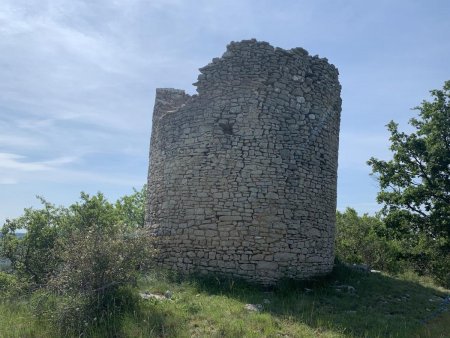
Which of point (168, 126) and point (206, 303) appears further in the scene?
point (168, 126)

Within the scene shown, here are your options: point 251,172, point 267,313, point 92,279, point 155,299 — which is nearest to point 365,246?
point 251,172

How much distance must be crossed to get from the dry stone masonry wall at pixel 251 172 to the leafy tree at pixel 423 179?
672cm

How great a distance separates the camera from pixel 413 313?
→ 873 cm

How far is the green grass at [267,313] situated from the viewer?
662 centimetres

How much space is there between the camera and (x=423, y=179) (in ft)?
55.2

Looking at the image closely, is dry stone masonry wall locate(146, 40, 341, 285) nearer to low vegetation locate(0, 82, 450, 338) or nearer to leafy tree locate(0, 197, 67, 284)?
low vegetation locate(0, 82, 450, 338)

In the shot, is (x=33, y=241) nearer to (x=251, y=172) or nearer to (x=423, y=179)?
(x=251, y=172)

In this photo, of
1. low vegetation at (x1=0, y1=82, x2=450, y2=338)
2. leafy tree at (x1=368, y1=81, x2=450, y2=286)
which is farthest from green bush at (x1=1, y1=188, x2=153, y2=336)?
leafy tree at (x1=368, y1=81, x2=450, y2=286)

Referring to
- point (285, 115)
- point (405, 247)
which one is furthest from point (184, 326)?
point (405, 247)

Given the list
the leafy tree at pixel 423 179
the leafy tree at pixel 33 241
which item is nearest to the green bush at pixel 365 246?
the leafy tree at pixel 423 179

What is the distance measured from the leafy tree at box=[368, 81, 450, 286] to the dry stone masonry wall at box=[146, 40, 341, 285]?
672cm

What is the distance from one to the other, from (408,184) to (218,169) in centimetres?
1040

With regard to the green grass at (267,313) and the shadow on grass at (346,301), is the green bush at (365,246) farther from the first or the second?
the green grass at (267,313)

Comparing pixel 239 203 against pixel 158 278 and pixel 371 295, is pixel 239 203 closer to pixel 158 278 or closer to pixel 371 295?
pixel 158 278
